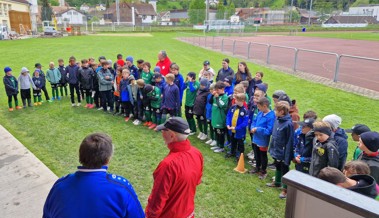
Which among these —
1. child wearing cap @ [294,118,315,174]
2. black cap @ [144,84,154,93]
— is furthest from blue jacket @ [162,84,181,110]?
child wearing cap @ [294,118,315,174]

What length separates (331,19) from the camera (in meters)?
82.8

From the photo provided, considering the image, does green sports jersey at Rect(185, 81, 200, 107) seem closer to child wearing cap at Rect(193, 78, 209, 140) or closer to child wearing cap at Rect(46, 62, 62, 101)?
child wearing cap at Rect(193, 78, 209, 140)

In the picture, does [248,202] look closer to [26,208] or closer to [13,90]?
[26,208]

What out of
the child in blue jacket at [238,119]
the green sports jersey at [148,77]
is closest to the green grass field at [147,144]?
the child in blue jacket at [238,119]

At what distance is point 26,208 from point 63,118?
5365mm

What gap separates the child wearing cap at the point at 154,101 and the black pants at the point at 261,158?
3459mm

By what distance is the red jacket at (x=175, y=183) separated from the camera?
2854 mm

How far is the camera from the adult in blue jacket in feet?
7.23

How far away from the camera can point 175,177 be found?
2.88 m

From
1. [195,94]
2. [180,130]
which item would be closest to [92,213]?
[180,130]

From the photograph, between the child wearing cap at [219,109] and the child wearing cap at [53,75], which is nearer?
the child wearing cap at [219,109]

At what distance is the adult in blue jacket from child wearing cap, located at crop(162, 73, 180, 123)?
578cm

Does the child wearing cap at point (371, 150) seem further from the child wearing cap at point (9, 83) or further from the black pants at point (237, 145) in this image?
the child wearing cap at point (9, 83)

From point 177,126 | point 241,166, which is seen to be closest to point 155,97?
point 241,166
